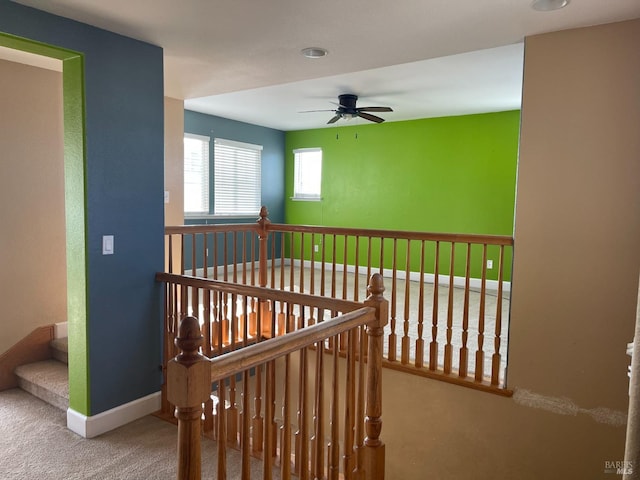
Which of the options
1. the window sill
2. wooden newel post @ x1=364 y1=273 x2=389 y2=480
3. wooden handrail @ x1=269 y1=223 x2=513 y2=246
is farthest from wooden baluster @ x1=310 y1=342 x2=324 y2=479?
the window sill

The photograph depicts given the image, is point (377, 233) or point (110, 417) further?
point (377, 233)

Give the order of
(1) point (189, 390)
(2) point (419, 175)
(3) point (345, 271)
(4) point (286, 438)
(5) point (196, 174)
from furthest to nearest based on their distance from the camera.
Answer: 1. (2) point (419, 175)
2. (5) point (196, 174)
3. (3) point (345, 271)
4. (4) point (286, 438)
5. (1) point (189, 390)

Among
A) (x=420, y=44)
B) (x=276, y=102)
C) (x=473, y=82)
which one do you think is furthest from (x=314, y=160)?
(x=420, y=44)

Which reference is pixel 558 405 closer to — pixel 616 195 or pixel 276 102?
pixel 616 195

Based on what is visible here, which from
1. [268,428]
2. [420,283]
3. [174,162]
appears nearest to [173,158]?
[174,162]

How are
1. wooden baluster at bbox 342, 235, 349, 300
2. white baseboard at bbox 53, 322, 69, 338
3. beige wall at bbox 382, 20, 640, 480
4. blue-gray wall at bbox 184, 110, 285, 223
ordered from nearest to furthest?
beige wall at bbox 382, 20, 640, 480 < wooden baluster at bbox 342, 235, 349, 300 < white baseboard at bbox 53, 322, 69, 338 < blue-gray wall at bbox 184, 110, 285, 223

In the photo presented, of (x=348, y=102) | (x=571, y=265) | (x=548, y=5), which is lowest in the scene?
(x=571, y=265)

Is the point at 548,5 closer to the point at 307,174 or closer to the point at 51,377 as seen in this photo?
the point at 51,377

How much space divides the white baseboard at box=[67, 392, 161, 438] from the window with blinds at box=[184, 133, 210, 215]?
3.73 meters

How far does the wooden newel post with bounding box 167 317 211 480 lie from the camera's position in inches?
42.3

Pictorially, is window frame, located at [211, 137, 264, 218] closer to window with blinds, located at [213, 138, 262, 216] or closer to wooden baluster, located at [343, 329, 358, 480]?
window with blinds, located at [213, 138, 262, 216]

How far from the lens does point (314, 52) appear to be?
2.98 metres

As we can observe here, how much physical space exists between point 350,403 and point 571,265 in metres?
1.61

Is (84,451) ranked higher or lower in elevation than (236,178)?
lower
